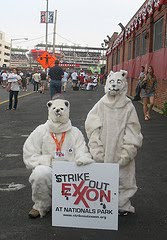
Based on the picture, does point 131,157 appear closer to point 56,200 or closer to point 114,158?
point 114,158

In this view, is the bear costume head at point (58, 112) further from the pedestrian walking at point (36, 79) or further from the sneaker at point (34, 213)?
the pedestrian walking at point (36, 79)

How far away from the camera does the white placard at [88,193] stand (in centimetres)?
385

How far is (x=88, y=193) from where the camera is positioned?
3.87 meters

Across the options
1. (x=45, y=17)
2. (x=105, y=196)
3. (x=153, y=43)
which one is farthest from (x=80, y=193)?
(x=45, y=17)

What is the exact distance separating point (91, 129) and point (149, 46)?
49.7ft

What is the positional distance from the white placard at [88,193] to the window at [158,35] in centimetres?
1344

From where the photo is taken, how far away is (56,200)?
12.9 feet

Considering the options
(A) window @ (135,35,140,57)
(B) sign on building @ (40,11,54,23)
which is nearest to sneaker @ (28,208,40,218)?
(A) window @ (135,35,140,57)

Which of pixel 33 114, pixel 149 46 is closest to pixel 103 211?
pixel 33 114

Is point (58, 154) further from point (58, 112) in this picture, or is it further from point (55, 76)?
point (55, 76)

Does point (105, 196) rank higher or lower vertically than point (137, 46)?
lower

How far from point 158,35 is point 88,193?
14.7m

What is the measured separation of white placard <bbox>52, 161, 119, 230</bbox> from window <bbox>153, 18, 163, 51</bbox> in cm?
1344

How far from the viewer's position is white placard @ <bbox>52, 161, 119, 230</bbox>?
385 centimetres
